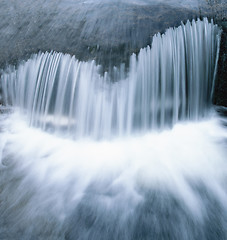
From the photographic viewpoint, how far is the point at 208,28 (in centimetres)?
364

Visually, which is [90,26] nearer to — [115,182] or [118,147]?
[118,147]

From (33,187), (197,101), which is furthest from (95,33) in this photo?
(33,187)

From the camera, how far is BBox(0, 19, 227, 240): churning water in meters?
2.18

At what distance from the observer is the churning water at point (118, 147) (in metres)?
2.18

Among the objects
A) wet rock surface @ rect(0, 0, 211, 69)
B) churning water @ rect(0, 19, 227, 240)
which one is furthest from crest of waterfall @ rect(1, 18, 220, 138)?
wet rock surface @ rect(0, 0, 211, 69)

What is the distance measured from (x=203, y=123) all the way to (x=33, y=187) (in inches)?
118

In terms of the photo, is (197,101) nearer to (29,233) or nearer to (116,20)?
(116,20)

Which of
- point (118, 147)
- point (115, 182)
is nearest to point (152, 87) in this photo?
point (118, 147)

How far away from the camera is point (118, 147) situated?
348 cm

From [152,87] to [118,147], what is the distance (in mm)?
1223

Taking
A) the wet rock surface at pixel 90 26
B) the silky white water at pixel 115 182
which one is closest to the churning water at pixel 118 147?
the silky white water at pixel 115 182

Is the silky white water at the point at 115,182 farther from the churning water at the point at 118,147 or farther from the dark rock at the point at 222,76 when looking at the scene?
the dark rock at the point at 222,76

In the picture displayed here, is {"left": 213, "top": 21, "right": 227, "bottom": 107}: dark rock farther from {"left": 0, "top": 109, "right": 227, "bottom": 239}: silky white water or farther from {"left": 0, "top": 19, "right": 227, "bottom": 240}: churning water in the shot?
{"left": 0, "top": 109, "right": 227, "bottom": 239}: silky white water

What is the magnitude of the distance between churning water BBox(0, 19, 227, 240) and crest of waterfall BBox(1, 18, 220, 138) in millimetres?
18
